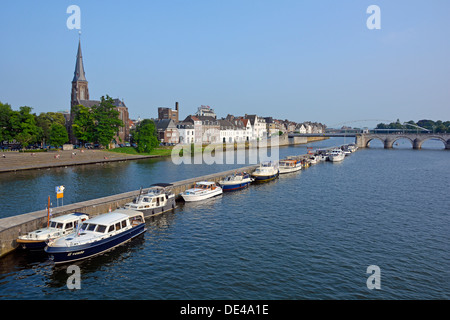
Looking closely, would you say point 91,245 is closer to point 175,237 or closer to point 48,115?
point 175,237

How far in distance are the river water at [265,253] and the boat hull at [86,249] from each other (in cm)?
65

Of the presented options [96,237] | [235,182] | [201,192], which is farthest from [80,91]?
[96,237]

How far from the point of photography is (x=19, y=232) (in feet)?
93.7

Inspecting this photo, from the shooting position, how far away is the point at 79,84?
150375mm

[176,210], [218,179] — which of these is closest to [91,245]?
[176,210]

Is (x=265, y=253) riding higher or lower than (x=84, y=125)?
lower

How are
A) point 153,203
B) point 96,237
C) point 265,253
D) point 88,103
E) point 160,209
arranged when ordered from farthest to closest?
point 88,103
point 160,209
point 153,203
point 265,253
point 96,237

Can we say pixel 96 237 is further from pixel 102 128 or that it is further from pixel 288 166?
pixel 102 128

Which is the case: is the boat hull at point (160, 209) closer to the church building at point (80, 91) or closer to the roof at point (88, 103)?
the church building at point (80, 91)

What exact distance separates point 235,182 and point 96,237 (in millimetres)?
33993

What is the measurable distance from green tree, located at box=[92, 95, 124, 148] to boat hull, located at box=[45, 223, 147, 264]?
3555 inches

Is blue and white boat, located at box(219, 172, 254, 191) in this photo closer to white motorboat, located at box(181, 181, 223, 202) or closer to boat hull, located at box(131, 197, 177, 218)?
white motorboat, located at box(181, 181, 223, 202)

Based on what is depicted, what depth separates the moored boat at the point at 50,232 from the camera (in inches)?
1081
